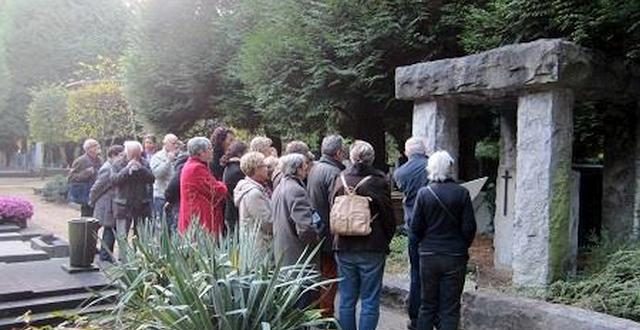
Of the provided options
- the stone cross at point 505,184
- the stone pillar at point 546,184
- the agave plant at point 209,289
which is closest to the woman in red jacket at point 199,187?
the agave plant at point 209,289

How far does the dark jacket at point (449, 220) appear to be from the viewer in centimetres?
492

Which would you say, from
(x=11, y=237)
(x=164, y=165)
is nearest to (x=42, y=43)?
(x=11, y=237)

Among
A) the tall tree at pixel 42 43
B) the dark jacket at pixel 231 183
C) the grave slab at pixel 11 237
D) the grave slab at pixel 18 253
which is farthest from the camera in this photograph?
the tall tree at pixel 42 43

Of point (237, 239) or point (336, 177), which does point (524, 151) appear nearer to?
point (336, 177)

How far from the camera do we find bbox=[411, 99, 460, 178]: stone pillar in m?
7.26

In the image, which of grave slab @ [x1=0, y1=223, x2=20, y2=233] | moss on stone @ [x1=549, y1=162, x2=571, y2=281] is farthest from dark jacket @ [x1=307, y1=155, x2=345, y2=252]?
grave slab @ [x1=0, y1=223, x2=20, y2=233]

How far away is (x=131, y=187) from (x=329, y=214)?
3.44m

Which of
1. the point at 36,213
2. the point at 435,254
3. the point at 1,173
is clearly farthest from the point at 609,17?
the point at 1,173

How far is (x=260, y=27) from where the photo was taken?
1221 centimetres

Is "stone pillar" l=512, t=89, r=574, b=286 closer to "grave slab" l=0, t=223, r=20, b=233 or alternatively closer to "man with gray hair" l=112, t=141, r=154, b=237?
"man with gray hair" l=112, t=141, r=154, b=237

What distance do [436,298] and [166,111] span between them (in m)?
12.6

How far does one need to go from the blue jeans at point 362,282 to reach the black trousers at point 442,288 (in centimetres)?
38

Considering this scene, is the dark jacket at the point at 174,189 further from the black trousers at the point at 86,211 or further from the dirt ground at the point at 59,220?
the black trousers at the point at 86,211

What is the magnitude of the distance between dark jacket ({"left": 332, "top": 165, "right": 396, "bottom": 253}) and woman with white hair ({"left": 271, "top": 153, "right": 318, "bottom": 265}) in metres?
0.28
